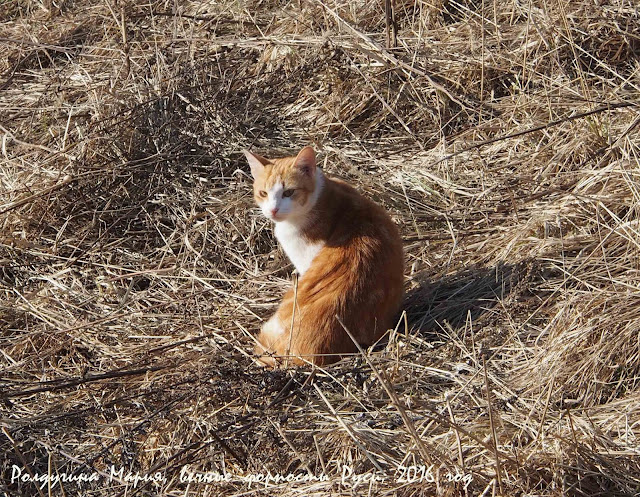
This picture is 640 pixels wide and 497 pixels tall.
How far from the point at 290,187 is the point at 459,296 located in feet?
3.32

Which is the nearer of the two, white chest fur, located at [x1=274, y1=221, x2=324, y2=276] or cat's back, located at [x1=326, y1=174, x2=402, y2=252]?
cat's back, located at [x1=326, y1=174, x2=402, y2=252]

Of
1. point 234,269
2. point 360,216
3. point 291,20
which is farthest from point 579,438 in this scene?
point 291,20

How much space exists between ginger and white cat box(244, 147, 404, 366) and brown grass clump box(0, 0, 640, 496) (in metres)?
0.14

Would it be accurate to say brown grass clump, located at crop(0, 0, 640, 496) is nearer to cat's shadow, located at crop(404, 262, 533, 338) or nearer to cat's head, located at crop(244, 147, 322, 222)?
Answer: cat's shadow, located at crop(404, 262, 533, 338)

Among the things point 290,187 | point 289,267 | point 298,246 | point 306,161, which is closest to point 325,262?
point 298,246

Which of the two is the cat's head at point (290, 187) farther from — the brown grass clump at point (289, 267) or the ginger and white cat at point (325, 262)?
the brown grass clump at point (289, 267)

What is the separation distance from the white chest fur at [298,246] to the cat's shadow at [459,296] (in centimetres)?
55

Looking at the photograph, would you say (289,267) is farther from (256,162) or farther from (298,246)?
(256,162)

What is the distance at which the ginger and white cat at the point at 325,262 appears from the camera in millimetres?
3479

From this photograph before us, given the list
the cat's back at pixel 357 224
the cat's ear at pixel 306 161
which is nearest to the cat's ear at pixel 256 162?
the cat's ear at pixel 306 161

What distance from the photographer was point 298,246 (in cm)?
387

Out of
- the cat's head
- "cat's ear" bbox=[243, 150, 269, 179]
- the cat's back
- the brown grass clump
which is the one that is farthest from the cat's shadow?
"cat's ear" bbox=[243, 150, 269, 179]

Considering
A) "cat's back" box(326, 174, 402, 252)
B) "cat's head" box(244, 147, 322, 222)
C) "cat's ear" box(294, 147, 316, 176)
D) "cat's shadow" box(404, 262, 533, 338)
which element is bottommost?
"cat's shadow" box(404, 262, 533, 338)

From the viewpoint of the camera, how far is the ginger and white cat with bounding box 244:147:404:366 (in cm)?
348
